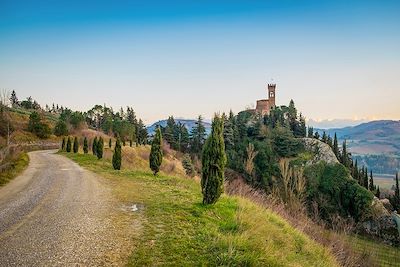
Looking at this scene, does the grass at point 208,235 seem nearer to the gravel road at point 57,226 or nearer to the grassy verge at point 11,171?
the gravel road at point 57,226

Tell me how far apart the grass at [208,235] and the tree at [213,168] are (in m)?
0.52

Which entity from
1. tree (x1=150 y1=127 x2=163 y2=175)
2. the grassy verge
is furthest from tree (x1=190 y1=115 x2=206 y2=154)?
tree (x1=150 y1=127 x2=163 y2=175)

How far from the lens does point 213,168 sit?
1188 centimetres

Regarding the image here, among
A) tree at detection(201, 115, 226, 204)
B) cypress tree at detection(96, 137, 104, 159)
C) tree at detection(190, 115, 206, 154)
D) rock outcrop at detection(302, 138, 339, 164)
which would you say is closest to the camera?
tree at detection(201, 115, 226, 204)

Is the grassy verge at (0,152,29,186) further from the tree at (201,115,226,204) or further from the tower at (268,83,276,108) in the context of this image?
the tower at (268,83,276,108)

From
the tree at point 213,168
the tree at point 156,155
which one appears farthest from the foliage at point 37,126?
the tree at point 213,168

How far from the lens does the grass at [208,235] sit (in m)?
6.76

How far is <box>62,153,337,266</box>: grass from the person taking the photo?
266 inches

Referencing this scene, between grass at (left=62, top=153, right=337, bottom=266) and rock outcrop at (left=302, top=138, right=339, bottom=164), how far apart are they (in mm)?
62709

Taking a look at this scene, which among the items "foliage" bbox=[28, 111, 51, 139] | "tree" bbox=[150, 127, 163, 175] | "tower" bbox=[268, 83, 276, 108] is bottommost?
"tree" bbox=[150, 127, 163, 175]

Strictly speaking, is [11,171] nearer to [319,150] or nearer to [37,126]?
[37,126]

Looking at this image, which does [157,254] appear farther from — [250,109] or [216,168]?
[250,109]

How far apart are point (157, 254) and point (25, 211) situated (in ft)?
20.4

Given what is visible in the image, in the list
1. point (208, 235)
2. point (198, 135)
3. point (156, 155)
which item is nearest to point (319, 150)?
point (198, 135)
